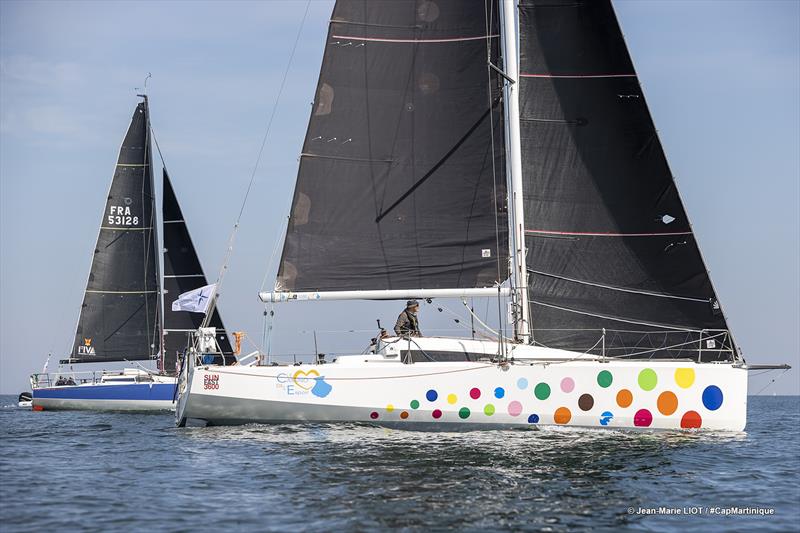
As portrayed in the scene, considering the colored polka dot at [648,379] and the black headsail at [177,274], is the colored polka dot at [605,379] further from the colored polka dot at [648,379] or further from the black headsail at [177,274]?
the black headsail at [177,274]

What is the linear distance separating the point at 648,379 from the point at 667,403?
63cm

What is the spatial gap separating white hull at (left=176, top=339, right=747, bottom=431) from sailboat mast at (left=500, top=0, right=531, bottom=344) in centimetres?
164

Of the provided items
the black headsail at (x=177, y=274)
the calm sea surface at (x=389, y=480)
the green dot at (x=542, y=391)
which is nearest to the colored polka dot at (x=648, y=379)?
the calm sea surface at (x=389, y=480)

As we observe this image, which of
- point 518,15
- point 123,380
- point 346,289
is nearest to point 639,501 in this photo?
point 346,289

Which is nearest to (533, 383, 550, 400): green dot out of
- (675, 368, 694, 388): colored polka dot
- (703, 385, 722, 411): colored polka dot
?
(675, 368, 694, 388): colored polka dot

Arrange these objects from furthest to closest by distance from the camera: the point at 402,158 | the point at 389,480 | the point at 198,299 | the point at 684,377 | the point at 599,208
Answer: the point at 198,299
the point at 402,158
the point at 599,208
the point at 684,377
the point at 389,480

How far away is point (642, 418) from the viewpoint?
20266mm

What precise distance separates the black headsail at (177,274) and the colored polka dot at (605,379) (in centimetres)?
2405

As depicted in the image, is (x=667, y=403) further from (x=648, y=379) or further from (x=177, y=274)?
(x=177, y=274)

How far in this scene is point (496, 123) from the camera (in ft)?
73.8

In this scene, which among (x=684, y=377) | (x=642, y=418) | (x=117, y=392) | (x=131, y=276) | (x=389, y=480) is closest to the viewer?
(x=389, y=480)

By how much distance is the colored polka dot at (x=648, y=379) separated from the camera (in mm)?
20297

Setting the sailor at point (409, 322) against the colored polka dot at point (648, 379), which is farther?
the sailor at point (409, 322)

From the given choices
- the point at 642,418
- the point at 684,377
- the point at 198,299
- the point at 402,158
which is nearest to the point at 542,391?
the point at 642,418
